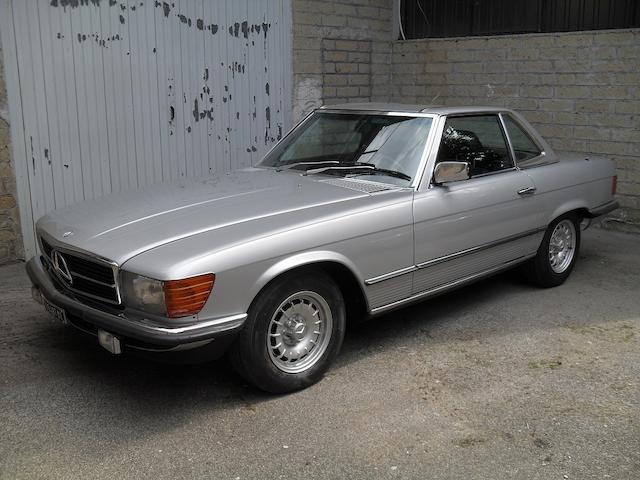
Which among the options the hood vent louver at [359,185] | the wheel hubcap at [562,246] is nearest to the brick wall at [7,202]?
the hood vent louver at [359,185]

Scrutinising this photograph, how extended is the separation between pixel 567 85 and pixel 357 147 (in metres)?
4.27

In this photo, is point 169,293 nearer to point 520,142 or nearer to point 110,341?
point 110,341

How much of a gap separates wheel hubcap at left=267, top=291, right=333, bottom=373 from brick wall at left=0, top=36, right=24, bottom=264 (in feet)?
11.6

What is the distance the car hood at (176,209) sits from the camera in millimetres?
3740

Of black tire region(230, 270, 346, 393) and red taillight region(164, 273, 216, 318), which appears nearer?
red taillight region(164, 273, 216, 318)

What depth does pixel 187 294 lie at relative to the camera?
3400 mm

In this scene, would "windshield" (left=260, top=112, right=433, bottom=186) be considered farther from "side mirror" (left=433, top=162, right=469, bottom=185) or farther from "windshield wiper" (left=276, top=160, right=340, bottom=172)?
"side mirror" (left=433, top=162, right=469, bottom=185)

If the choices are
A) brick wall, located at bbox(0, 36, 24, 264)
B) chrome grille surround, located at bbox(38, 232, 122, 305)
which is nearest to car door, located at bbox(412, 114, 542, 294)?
chrome grille surround, located at bbox(38, 232, 122, 305)

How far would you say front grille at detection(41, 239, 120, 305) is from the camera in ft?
11.8

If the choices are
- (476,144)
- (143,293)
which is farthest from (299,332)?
(476,144)

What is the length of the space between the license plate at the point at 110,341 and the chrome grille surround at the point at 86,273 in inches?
6.4

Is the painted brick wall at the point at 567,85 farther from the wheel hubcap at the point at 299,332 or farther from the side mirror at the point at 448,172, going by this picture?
the wheel hubcap at the point at 299,332

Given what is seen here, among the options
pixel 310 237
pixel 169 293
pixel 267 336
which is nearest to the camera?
pixel 169 293

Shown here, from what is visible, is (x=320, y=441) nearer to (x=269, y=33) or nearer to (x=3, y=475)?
(x=3, y=475)
